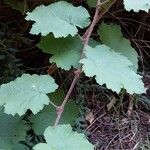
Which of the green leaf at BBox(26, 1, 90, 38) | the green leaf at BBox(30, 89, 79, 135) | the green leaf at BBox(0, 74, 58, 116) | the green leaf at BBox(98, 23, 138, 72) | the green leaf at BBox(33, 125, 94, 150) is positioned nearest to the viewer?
the green leaf at BBox(33, 125, 94, 150)

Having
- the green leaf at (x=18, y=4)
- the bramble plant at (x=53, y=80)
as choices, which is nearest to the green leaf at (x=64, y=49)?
the bramble plant at (x=53, y=80)

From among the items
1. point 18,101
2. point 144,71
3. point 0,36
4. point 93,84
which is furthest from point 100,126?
point 18,101

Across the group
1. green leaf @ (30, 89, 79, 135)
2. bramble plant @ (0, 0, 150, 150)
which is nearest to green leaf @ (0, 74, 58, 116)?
bramble plant @ (0, 0, 150, 150)

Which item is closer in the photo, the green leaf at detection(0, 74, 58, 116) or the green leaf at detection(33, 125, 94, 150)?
the green leaf at detection(33, 125, 94, 150)

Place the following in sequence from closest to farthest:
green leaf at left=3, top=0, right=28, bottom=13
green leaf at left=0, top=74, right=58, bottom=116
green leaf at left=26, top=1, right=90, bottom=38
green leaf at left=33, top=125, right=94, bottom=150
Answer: green leaf at left=33, top=125, right=94, bottom=150 → green leaf at left=0, top=74, right=58, bottom=116 → green leaf at left=26, top=1, right=90, bottom=38 → green leaf at left=3, top=0, right=28, bottom=13

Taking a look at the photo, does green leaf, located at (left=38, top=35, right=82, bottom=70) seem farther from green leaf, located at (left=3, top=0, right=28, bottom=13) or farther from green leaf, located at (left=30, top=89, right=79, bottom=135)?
green leaf, located at (left=3, top=0, right=28, bottom=13)

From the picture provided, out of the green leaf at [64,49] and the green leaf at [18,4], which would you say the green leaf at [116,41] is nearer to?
the green leaf at [64,49]

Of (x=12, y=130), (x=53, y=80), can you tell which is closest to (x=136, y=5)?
(x=53, y=80)
